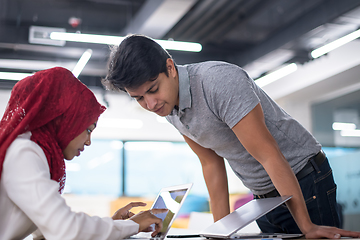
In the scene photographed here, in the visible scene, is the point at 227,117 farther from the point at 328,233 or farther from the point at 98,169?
the point at 98,169

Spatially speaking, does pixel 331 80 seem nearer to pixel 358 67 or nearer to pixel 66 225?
pixel 358 67

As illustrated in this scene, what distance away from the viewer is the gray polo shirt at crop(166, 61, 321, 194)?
3.81 feet

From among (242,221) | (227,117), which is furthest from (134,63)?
(242,221)

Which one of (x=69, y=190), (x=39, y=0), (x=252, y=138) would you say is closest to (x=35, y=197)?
(x=252, y=138)

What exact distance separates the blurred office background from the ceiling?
16mm

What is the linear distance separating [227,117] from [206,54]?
566 centimetres

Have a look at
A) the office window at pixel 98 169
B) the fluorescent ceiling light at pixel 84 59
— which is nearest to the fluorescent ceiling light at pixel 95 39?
the fluorescent ceiling light at pixel 84 59

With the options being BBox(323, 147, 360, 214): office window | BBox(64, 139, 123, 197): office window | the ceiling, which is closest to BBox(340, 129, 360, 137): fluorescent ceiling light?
BBox(323, 147, 360, 214): office window

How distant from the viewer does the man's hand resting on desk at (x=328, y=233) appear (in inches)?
35.7

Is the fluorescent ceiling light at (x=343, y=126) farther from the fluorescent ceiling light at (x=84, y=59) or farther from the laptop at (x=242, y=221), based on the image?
the laptop at (x=242, y=221)

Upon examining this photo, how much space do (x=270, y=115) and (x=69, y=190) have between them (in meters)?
7.06

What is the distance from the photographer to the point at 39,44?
5.79 meters

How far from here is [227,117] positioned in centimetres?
115

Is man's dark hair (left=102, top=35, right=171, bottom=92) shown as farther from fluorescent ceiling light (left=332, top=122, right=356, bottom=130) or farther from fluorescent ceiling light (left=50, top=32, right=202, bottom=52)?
fluorescent ceiling light (left=332, top=122, right=356, bottom=130)
